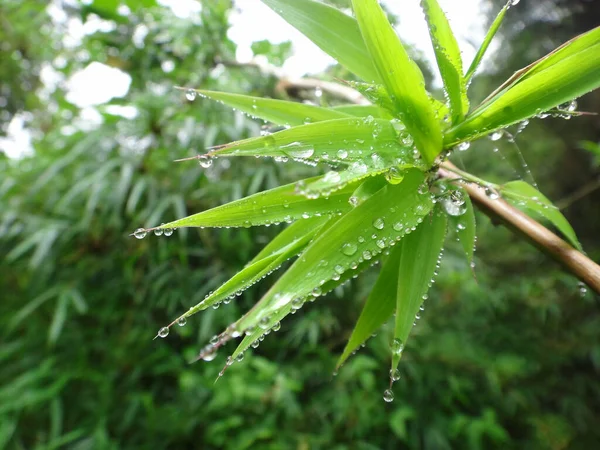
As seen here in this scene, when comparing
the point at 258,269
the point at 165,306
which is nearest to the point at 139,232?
the point at 258,269

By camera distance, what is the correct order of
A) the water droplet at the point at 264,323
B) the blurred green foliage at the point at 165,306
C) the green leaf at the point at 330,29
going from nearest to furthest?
the water droplet at the point at 264,323 < the green leaf at the point at 330,29 < the blurred green foliage at the point at 165,306

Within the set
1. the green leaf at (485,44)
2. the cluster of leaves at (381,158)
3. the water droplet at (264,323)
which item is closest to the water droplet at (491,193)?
the cluster of leaves at (381,158)

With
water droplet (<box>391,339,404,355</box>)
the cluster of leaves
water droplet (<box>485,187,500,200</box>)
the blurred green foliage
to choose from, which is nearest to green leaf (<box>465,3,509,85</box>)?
the cluster of leaves

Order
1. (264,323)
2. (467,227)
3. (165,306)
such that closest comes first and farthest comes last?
(264,323) → (467,227) → (165,306)

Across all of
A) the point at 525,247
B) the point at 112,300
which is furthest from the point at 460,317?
the point at 112,300

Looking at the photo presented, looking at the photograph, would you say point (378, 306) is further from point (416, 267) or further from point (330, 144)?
point (330, 144)

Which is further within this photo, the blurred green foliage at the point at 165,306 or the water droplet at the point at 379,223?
the blurred green foliage at the point at 165,306

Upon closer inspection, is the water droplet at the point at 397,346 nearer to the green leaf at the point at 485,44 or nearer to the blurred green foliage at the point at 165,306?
the green leaf at the point at 485,44

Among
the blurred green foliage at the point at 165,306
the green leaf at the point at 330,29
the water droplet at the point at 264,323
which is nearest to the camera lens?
the water droplet at the point at 264,323
